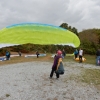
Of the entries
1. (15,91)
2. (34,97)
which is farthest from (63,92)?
(15,91)

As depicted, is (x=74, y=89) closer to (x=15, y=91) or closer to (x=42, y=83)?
(x=42, y=83)

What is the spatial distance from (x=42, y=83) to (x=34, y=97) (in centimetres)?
216

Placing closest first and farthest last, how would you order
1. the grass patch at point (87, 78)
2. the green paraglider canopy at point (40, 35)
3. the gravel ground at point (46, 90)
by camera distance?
the gravel ground at point (46, 90) < the grass patch at point (87, 78) < the green paraglider canopy at point (40, 35)

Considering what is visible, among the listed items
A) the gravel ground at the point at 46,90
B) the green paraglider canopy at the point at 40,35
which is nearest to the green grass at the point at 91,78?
the gravel ground at the point at 46,90

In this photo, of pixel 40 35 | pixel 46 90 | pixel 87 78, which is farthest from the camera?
pixel 40 35

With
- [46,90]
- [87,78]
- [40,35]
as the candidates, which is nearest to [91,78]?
[87,78]

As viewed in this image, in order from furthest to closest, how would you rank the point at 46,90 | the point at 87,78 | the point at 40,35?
the point at 40,35 → the point at 87,78 → the point at 46,90

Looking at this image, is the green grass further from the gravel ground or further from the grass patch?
the gravel ground

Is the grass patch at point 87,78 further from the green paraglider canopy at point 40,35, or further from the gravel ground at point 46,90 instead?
the green paraglider canopy at point 40,35

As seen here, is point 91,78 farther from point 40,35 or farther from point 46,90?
point 40,35

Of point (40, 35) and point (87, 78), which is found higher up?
point (40, 35)

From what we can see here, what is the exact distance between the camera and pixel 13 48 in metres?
38.3

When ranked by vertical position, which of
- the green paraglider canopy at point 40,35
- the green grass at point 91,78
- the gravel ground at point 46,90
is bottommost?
the gravel ground at point 46,90

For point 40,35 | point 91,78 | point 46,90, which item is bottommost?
point 46,90
